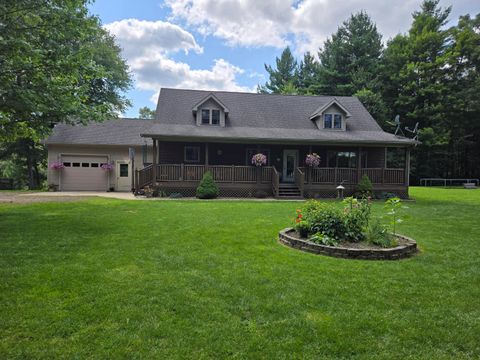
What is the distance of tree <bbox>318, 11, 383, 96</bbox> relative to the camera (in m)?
31.0

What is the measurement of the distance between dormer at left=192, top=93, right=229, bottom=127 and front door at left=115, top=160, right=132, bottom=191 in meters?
5.96

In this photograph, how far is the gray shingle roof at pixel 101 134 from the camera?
18.6 meters

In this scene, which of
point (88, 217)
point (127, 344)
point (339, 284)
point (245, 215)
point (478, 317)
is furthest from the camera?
point (245, 215)

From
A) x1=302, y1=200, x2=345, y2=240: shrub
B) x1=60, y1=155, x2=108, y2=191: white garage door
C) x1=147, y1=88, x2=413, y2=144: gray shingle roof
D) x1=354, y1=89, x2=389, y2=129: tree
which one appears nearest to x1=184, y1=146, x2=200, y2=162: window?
x1=147, y1=88, x2=413, y2=144: gray shingle roof

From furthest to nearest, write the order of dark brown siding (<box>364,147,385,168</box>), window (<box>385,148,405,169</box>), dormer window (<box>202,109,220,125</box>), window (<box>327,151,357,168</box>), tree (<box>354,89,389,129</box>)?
window (<box>385,148,405,169</box>), tree (<box>354,89,389,129</box>), dark brown siding (<box>364,147,385,168</box>), window (<box>327,151,357,168</box>), dormer window (<box>202,109,220,125</box>)

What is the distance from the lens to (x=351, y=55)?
105 feet

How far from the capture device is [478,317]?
3.26m

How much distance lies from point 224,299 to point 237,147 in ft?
45.2

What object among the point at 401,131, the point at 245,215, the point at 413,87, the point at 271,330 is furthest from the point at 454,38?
the point at 271,330

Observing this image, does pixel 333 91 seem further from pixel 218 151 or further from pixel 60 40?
pixel 60 40

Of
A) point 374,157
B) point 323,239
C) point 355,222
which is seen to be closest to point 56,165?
point 323,239

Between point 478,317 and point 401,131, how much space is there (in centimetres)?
2872

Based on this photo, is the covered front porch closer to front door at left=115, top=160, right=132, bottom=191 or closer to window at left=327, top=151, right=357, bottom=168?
window at left=327, top=151, right=357, bottom=168

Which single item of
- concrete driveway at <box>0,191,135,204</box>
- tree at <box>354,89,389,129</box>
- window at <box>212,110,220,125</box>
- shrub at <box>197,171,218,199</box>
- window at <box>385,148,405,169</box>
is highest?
tree at <box>354,89,389,129</box>
